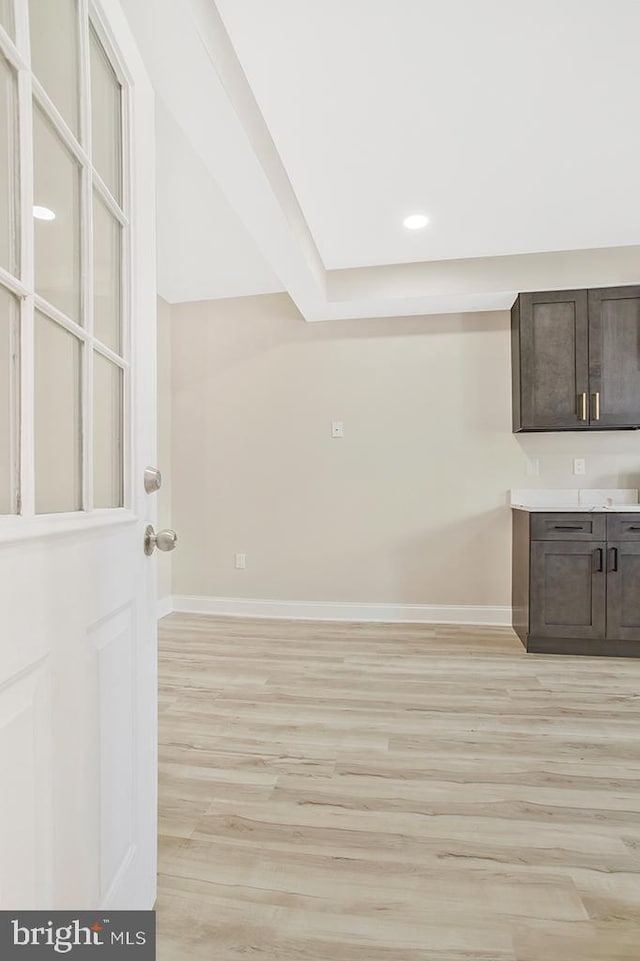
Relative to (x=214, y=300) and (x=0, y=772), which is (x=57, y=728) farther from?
(x=214, y=300)

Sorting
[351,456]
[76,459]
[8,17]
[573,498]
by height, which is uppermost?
[8,17]

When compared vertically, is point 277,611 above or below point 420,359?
below

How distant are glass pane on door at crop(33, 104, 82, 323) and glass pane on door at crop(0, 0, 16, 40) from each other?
0.31ft

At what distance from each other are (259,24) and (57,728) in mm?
2107

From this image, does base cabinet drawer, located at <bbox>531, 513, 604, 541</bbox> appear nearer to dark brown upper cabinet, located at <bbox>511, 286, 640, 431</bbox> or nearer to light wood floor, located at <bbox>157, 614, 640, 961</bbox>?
dark brown upper cabinet, located at <bbox>511, 286, 640, 431</bbox>

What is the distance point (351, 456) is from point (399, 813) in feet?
9.20

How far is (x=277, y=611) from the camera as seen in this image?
4.27m

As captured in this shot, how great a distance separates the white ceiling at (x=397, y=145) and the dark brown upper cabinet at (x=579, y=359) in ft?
0.56

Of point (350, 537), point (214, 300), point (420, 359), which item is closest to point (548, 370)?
point (420, 359)

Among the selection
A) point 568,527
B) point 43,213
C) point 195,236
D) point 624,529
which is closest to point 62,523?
point 43,213

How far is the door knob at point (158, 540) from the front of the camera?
3.81 feet

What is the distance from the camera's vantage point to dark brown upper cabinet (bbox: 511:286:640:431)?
11.6 ft

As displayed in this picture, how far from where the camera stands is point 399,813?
1.68m

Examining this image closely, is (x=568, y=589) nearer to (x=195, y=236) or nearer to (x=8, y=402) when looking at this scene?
(x=195, y=236)
